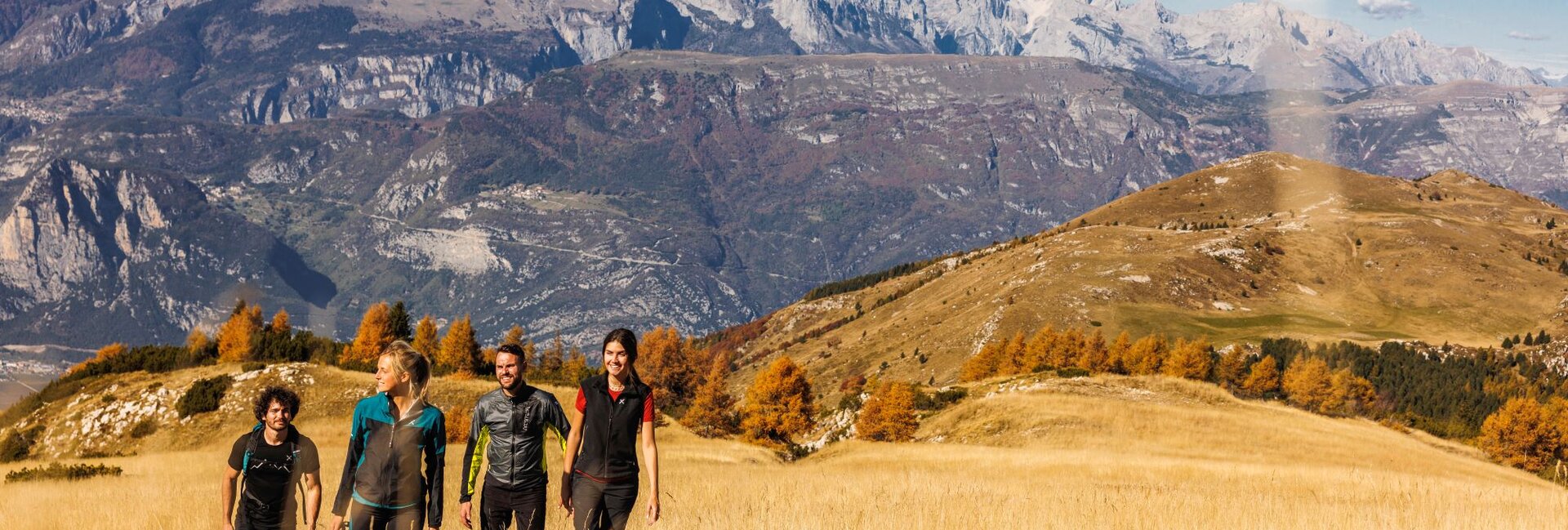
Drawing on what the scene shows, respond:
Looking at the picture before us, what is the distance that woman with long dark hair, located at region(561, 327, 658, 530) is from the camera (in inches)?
497

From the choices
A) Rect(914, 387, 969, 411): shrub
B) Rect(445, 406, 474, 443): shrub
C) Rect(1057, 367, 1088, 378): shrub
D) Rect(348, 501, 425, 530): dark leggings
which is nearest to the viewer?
Rect(348, 501, 425, 530): dark leggings

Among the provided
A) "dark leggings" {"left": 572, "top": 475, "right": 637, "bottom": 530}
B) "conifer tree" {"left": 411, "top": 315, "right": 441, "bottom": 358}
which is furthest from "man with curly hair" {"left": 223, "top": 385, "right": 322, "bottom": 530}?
"conifer tree" {"left": 411, "top": 315, "right": 441, "bottom": 358}

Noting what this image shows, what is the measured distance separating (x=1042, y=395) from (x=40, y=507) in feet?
159

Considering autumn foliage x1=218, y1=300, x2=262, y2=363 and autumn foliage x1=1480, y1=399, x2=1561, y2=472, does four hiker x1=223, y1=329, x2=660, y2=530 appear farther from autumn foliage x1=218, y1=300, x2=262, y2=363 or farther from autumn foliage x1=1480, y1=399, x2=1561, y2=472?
autumn foliage x1=218, y1=300, x2=262, y2=363

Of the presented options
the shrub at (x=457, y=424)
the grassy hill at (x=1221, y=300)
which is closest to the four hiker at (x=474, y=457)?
the shrub at (x=457, y=424)

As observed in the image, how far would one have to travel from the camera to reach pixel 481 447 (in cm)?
1310

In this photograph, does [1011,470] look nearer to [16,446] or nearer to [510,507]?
[510,507]

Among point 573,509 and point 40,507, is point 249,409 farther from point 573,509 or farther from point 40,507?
point 573,509

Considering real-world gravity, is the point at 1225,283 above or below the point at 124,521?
below

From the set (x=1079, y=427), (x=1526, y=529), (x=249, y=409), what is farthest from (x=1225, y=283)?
(x=1526, y=529)

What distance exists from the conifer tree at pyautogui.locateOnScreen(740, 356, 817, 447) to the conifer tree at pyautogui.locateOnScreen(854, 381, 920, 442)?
59.4ft

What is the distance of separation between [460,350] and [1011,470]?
102161mm

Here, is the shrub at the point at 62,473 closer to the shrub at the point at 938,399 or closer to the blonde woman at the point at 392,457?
the blonde woman at the point at 392,457

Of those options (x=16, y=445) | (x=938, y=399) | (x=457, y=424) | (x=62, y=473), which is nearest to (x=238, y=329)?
(x=16, y=445)
